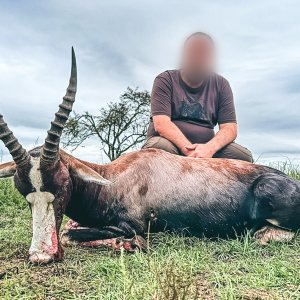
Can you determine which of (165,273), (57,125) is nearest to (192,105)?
(57,125)

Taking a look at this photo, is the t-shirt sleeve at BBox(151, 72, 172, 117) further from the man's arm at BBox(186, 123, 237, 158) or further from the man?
the man's arm at BBox(186, 123, 237, 158)

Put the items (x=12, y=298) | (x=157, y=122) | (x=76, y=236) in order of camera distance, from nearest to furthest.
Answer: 1. (x=12, y=298)
2. (x=76, y=236)
3. (x=157, y=122)

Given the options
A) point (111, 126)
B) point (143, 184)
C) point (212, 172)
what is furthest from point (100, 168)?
point (111, 126)

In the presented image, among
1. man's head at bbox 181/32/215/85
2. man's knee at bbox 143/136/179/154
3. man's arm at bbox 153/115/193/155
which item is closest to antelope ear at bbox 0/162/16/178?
man's knee at bbox 143/136/179/154

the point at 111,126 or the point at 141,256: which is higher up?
the point at 111,126

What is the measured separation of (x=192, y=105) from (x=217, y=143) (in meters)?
0.61

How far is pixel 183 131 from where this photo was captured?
23.1 ft

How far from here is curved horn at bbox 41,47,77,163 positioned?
478cm

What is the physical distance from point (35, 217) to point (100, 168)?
126 centimetres

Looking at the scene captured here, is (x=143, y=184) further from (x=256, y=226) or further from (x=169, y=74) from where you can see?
(x=169, y=74)

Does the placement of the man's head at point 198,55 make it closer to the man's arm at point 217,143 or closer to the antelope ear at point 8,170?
the man's arm at point 217,143

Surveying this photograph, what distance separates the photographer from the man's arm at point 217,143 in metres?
6.58

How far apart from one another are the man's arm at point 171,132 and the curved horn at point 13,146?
91.9 inches

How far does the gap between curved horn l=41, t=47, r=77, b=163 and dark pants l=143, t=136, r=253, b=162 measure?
2.01 metres
